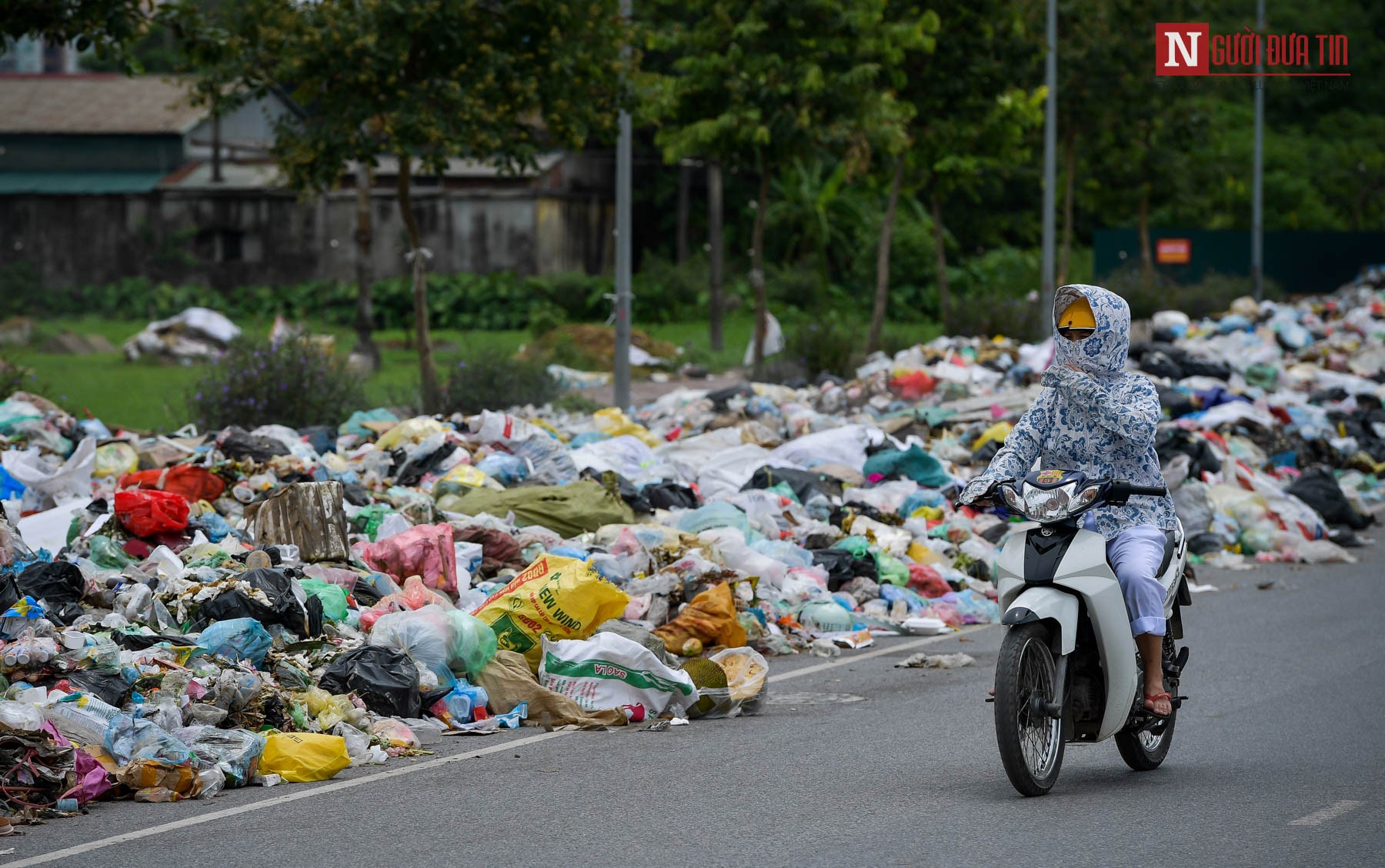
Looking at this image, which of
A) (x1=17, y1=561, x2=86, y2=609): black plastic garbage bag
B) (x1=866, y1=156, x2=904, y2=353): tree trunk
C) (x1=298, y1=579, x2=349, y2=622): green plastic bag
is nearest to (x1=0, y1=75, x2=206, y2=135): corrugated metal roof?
(x1=866, y1=156, x2=904, y2=353): tree trunk

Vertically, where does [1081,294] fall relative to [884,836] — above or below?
above

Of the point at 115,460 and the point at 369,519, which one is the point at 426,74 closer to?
the point at 115,460

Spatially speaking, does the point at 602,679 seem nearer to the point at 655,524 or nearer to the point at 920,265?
the point at 655,524

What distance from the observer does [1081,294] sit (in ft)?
20.6

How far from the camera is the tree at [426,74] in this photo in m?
17.7

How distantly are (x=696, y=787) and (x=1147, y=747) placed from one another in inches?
71.0

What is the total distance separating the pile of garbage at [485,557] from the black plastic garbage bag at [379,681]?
0.05 ft

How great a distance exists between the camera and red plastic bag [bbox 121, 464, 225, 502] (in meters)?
11.0

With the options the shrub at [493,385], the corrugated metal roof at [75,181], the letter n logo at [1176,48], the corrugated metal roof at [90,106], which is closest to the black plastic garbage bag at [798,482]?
the shrub at [493,385]

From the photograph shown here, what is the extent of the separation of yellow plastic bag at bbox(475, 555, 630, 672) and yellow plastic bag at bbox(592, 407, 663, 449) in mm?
6533

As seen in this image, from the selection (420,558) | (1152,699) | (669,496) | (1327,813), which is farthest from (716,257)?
(1327,813)

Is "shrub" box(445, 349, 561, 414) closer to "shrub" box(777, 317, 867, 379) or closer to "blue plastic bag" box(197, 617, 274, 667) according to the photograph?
"shrub" box(777, 317, 867, 379)

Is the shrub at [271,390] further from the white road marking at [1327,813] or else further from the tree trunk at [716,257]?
the tree trunk at [716,257]

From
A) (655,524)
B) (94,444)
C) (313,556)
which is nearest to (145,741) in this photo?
(313,556)
